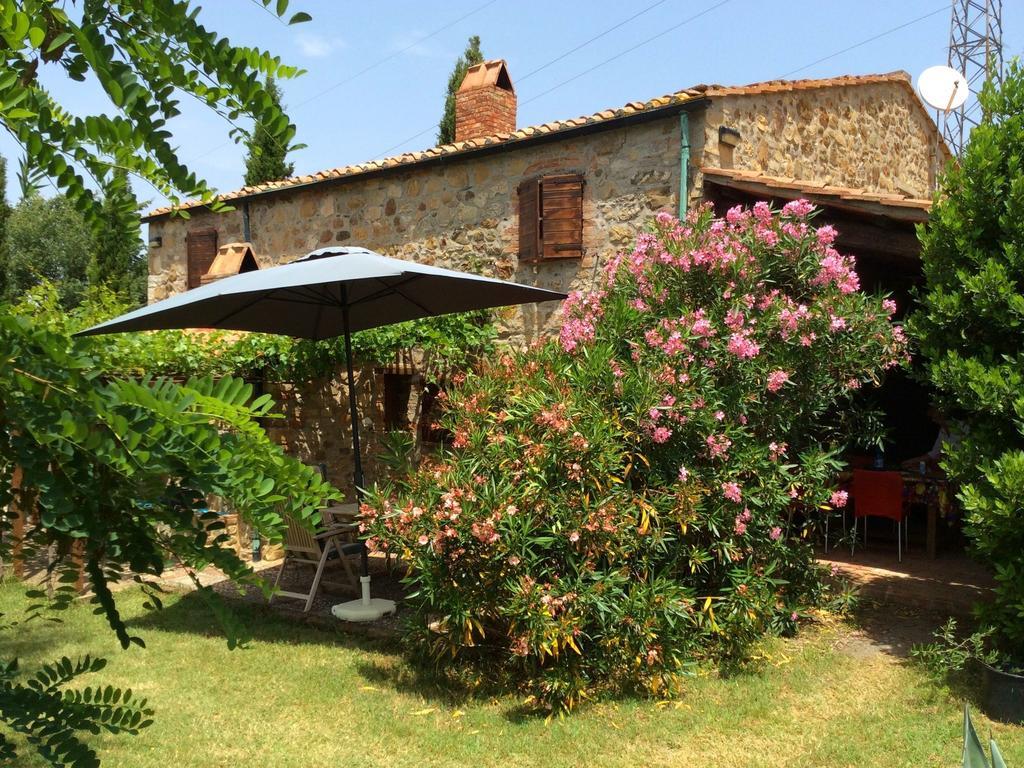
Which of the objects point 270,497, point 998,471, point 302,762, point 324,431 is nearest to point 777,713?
point 998,471

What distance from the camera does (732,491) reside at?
208 inches

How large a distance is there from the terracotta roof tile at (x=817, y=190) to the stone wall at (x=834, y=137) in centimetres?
30

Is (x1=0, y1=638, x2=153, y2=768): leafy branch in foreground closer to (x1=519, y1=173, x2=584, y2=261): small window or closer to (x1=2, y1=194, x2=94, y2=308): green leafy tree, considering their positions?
(x1=519, y1=173, x2=584, y2=261): small window

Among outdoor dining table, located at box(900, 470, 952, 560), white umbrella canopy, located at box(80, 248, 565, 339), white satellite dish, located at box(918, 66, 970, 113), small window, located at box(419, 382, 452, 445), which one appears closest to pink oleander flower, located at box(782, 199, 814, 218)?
white umbrella canopy, located at box(80, 248, 565, 339)

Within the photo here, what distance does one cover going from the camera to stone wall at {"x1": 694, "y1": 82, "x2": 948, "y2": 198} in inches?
320

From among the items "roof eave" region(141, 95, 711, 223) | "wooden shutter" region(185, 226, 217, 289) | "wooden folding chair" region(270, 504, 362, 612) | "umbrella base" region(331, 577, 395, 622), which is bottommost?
"umbrella base" region(331, 577, 395, 622)

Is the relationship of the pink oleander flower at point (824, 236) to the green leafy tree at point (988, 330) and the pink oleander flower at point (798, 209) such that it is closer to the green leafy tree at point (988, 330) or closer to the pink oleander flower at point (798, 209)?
the pink oleander flower at point (798, 209)

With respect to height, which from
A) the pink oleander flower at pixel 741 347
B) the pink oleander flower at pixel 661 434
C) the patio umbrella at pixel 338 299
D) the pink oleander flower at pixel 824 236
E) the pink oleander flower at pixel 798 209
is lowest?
the pink oleander flower at pixel 661 434

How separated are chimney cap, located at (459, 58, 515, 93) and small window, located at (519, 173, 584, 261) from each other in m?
2.98

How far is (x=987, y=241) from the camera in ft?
16.7

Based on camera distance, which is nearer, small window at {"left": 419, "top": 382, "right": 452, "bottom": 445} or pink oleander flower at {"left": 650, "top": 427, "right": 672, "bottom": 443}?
pink oleander flower at {"left": 650, "top": 427, "right": 672, "bottom": 443}

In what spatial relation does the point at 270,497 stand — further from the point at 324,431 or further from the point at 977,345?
the point at 324,431

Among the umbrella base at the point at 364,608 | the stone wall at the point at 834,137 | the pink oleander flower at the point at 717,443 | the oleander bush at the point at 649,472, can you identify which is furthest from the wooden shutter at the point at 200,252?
the pink oleander flower at the point at 717,443

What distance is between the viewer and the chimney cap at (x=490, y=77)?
11234 millimetres
